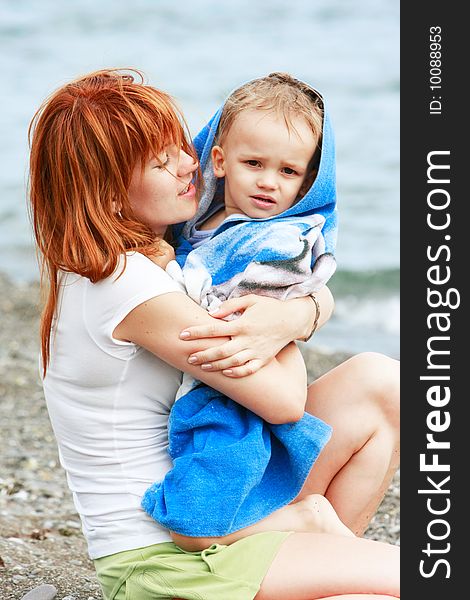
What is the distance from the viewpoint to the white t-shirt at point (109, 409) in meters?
2.55

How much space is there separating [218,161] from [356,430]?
838mm

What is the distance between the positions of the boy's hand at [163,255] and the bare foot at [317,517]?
27.6 inches

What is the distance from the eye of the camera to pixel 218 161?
9.57 ft

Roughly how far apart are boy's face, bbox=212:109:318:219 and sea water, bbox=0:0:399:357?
5147 mm

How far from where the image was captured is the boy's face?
108 inches

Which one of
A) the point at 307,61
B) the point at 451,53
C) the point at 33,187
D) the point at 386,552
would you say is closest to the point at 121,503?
the point at 386,552

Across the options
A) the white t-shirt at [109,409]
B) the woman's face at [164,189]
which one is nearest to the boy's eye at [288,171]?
the woman's face at [164,189]

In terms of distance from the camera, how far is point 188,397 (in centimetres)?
256

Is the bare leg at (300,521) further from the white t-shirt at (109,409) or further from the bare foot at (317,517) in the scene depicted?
the white t-shirt at (109,409)

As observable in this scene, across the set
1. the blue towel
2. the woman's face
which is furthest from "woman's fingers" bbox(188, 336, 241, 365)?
the woman's face

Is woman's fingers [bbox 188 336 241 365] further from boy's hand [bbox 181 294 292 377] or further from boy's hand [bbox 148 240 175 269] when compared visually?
boy's hand [bbox 148 240 175 269]

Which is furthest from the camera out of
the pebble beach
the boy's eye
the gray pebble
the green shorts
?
the pebble beach

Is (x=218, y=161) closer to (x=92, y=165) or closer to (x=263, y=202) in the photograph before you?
(x=263, y=202)

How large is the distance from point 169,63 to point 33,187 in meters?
15.6
